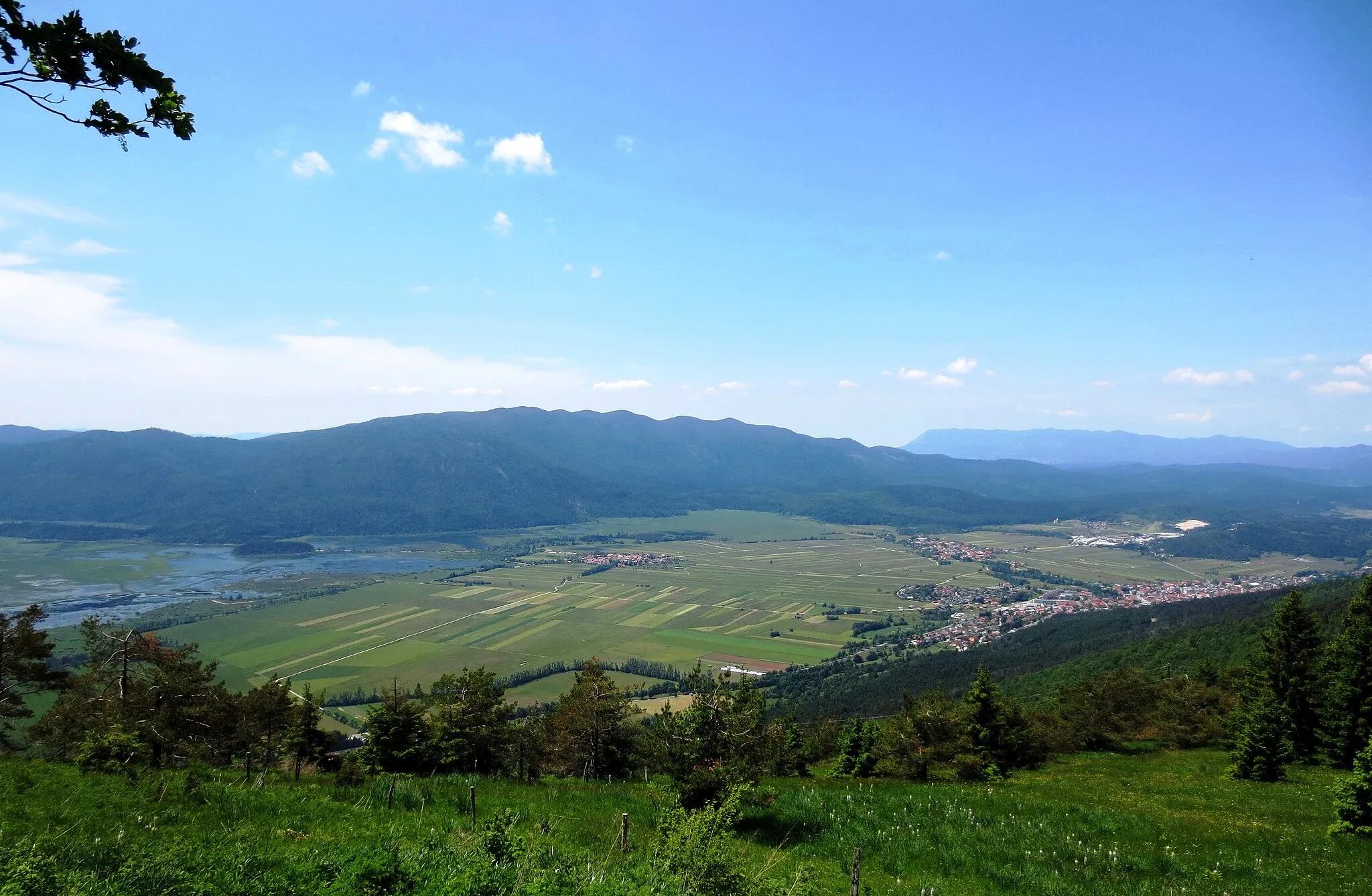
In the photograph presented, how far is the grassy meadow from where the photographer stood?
649 cm

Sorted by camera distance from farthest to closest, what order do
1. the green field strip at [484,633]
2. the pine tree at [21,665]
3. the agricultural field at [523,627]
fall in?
the green field strip at [484,633] → the agricultural field at [523,627] → the pine tree at [21,665]

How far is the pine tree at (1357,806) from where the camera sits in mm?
11523

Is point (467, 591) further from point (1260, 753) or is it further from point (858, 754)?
point (1260, 753)

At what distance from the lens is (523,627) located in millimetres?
119750

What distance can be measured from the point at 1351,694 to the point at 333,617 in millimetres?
147512

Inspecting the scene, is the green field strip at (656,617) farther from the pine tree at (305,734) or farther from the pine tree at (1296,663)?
the pine tree at (1296,663)

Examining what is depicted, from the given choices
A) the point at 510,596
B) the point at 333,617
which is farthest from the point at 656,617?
the point at 333,617

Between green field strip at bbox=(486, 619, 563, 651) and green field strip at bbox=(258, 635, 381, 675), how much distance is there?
78.5 feet

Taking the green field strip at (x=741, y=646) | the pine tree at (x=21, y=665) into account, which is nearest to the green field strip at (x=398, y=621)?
the green field strip at (x=741, y=646)

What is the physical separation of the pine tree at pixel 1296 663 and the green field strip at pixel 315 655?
357 feet

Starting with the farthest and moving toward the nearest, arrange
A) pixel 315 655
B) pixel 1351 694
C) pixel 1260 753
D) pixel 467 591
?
pixel 467 591 < pixel 315 655 < pixel 1351 694 < pixel 1260 753

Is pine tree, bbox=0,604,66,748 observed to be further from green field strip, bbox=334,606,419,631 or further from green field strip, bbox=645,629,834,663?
green field strip, bbox=334,606,419,631

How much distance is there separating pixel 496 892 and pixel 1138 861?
35.5ft

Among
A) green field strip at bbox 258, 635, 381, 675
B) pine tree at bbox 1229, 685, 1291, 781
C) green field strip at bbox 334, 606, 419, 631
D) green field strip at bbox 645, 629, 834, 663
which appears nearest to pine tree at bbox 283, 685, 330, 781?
pine tree at bbox 1229, 685, 1291, 781
